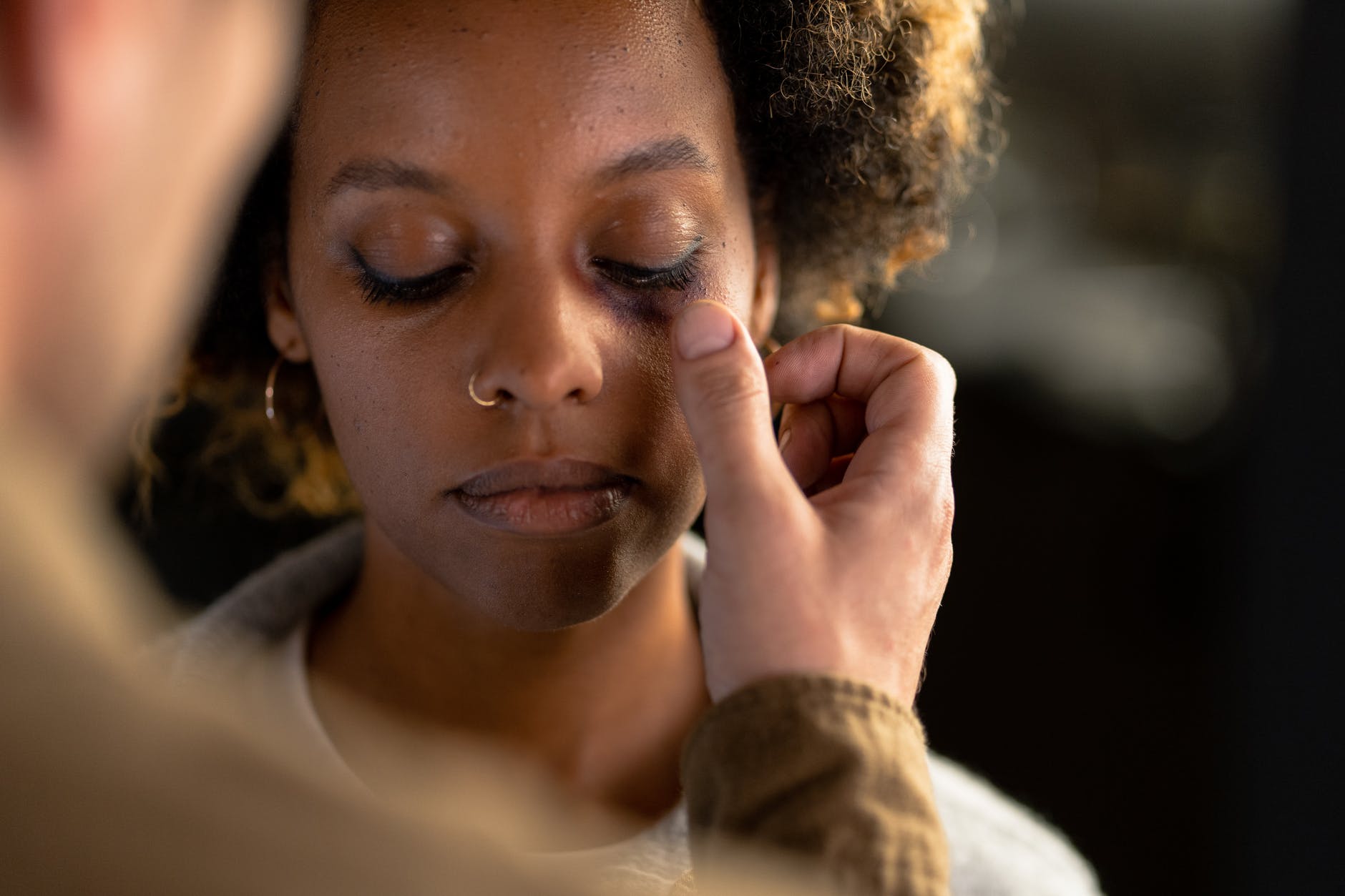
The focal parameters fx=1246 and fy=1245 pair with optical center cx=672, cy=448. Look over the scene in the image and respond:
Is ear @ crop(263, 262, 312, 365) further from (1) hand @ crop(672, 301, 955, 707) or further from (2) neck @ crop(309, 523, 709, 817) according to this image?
(1) hand @ crop(672, 301, 955, 707)

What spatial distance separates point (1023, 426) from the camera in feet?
7.25

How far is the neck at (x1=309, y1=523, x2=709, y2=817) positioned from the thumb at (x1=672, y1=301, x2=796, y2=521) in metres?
0.31

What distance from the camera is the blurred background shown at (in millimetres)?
1670

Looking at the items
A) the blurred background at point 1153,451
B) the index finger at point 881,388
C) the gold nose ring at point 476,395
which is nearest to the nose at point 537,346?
the gold nose ring at point 476,395

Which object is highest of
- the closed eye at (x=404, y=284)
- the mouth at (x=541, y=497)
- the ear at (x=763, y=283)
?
the closed eye at (x=404, y=284)

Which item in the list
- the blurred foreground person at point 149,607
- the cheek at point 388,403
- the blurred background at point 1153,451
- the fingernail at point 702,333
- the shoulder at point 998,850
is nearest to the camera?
the blurred foreground person at point 149,607

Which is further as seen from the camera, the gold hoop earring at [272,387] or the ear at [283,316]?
the gold hoop earring at [272,387]

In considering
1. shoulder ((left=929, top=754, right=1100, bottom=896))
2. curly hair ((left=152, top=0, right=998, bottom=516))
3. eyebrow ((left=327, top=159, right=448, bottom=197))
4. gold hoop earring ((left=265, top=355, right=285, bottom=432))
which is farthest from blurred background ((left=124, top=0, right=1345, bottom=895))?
eyebrow ((left=327, top=159, right=448, bottom=197))

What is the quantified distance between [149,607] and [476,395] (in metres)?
0.22

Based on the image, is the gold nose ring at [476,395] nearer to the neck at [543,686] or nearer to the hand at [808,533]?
the hand at [808,533]

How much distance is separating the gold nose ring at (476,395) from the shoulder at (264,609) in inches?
15.8

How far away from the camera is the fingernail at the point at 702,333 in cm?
69

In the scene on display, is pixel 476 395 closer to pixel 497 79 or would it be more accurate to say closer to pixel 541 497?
pixel 541 497

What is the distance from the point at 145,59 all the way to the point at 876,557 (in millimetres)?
421
